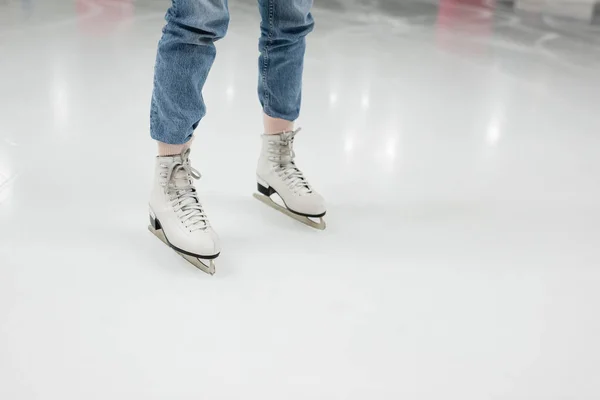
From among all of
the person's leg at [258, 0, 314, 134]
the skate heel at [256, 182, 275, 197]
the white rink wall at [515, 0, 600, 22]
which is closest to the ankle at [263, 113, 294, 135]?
the person's leg at [258, 0, 314, 134]

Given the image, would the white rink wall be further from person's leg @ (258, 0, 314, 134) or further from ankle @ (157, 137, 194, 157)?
ankle @ (157, 137, 194, 157)

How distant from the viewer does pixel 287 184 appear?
1.41 m

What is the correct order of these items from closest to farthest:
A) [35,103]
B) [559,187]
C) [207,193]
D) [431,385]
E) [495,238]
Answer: [431,385]
[495,238]
[207,193]
[559,187]
[35,103]

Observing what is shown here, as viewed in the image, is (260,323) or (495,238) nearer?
(260,323)

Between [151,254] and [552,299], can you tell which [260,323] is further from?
[552,299]


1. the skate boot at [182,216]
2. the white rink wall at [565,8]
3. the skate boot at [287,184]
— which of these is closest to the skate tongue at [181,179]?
the skate boot at [182,216]

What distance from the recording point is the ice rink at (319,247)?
97 centimetres

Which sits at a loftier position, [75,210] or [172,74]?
[172,74]

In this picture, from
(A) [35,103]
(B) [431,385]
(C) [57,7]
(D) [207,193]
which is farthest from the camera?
(C) [57,7]

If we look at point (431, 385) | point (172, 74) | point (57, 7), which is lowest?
point (57, 7)

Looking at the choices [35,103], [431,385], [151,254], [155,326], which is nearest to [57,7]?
[35,103]

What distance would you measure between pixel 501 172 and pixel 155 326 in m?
1.00

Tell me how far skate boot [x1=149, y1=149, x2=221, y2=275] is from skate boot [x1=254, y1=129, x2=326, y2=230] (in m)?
0.20

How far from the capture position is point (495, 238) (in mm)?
1403
